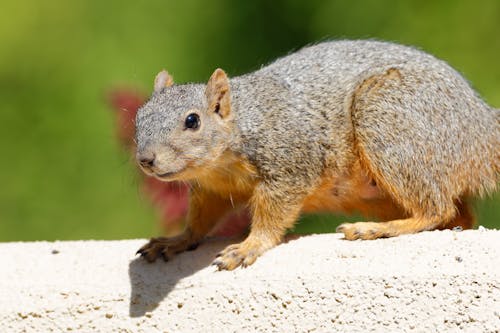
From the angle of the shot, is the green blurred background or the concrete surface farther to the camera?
the green blurred background

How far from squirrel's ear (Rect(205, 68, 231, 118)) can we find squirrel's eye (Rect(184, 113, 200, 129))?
0.43 feet

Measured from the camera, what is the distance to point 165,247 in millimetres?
4078

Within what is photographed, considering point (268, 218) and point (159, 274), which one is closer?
point (159, 274)

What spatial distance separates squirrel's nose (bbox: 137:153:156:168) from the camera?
11.7 feet

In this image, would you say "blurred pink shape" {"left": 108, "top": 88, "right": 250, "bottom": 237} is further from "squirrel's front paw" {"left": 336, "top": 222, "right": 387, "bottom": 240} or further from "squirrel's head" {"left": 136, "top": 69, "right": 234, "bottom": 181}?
"squirrel's front paw" {"left": 336, "top": 222, "right": 387, "bottom": 240}

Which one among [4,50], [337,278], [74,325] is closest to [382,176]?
[337,278]

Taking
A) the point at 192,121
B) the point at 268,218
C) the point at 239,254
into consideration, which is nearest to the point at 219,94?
the point at 192,121

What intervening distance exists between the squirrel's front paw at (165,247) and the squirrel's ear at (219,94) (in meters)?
0.52

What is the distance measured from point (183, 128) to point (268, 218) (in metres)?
0.49

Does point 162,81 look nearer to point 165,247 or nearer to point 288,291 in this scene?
point 165,247

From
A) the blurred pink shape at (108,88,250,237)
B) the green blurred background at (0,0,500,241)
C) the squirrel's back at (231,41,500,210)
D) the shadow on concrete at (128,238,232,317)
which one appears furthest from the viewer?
the green blurred background at (0,0,500,241)

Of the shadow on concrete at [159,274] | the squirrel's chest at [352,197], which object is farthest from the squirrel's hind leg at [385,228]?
the shadow on concrete at [159,274]

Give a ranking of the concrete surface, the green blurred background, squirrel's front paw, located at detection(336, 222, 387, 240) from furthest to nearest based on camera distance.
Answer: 1. the green blurred background
2. squirrel's front paw, located at detection(336, 222, 387, 240)
3. the concrete surface

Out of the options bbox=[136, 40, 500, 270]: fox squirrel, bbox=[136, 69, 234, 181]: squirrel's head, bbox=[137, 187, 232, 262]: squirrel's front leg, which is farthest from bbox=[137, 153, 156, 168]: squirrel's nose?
bbox=[137, 187, 232, 262]: squirrel's front leg
